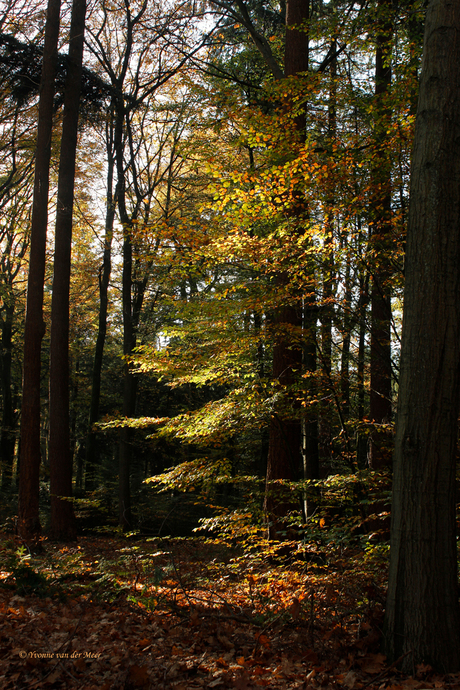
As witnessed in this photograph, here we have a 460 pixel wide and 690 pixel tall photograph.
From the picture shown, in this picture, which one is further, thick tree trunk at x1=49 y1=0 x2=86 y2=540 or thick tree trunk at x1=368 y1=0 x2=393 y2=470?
thick tree trunk at x1=49 y1=0 x2=86 y2=540

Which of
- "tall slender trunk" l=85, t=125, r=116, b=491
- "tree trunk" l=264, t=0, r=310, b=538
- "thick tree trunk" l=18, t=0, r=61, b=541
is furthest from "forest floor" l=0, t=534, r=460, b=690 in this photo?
"tall slender trunk" l=85, t=125, r=116, b=491

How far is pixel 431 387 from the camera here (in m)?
3.03

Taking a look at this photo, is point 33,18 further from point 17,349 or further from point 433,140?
point 17,349

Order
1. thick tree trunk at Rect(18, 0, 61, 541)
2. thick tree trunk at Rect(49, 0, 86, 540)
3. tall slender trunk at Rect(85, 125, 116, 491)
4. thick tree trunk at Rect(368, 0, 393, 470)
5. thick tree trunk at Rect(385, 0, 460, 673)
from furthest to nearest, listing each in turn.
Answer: tall slender trunk at Rect(85, 125, 116, 491)
thick tree trunk at Rect(49, 0, 86, 540)
thick tree trunk at Rect(18, 0, 61, 541)
thick tree trunk at Rect(368, 0, 393, 470)
thick tree trunk at Rect(385, 0, 460, 673)

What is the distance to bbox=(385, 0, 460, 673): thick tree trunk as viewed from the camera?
115 inches

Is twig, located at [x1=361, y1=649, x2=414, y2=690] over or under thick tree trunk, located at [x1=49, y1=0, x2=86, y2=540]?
under

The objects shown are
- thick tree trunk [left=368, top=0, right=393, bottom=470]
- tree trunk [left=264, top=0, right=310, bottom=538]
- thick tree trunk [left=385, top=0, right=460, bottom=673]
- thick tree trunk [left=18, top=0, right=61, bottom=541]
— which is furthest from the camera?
thick tree trunk [left=18, top=0, right=61, bottom=541]

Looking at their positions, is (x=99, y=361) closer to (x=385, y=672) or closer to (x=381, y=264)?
(x=381, y=264)

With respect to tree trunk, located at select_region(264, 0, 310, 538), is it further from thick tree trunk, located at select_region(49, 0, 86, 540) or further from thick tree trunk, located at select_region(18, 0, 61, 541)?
thick tree trunk, located at select_region(49, 0, 86, 540)

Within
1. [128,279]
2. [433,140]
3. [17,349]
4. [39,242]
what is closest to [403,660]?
[433,140]

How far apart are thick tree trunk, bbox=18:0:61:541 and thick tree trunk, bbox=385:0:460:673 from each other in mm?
6962

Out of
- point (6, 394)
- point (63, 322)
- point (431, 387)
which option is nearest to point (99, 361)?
point (6, 394)

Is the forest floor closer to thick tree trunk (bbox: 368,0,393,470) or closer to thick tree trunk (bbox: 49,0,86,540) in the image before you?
thick tree trunk (bbox: 368,0,393,470)

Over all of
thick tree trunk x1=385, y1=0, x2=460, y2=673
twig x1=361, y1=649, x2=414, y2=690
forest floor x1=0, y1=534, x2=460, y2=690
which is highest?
thick tree trunk x1=385, y1=0, x2=460, y2=673
